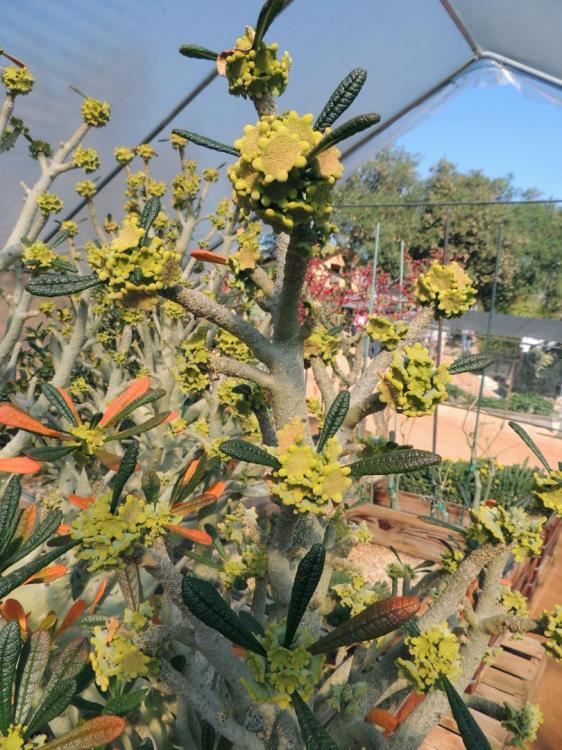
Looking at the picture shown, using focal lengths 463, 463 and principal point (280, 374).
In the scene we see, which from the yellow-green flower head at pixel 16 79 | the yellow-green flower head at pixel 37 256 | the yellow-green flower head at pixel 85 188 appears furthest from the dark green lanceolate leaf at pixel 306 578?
the yellow-green flower head at pixel 85 188

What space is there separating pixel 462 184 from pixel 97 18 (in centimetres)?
1796

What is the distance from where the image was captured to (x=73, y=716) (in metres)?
1.06

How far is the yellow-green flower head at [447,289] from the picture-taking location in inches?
30.9

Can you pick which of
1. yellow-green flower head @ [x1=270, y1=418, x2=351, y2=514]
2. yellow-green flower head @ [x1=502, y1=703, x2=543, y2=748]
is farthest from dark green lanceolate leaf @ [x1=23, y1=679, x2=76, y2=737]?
yellow-green flower head @ [x1=502, y1=703, x2=543, y2=748]

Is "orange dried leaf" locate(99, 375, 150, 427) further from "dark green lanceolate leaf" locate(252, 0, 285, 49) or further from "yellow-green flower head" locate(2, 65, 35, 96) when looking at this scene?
"yellow-green flower head" locate(2, 65, 35, 96)

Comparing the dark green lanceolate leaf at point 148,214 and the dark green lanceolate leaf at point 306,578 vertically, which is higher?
the dark green lanceolate leaf at point 148,214

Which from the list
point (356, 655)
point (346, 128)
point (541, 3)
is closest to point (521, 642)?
point (356, 655)

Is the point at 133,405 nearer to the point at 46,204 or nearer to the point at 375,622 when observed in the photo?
the point at 375,622

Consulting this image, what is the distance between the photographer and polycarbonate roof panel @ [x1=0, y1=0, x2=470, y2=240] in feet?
9.50

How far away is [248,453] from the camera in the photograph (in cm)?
63

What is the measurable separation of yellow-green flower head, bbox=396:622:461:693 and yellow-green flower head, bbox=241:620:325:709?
23cm

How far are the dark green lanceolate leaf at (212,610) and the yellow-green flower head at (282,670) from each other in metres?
0.06

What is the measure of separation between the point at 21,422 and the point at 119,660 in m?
0.42

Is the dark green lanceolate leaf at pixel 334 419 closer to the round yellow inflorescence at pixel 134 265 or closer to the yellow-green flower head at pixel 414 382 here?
the yellow-green flower head at pixel 414 382
